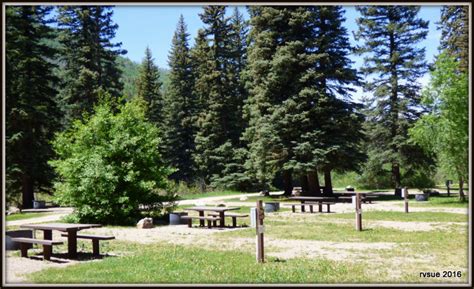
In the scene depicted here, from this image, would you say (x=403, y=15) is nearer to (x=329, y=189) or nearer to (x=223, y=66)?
(x=329, y=189)

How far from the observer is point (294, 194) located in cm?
3159

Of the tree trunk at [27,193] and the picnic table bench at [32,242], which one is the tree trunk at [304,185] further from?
the picnic table bench at [32,242]

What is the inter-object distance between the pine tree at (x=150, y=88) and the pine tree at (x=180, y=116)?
98 centimetres

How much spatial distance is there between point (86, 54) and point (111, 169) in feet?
68.2

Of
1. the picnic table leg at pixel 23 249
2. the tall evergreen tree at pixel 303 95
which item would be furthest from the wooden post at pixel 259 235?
the tall evergreen tree at pixel 303 95

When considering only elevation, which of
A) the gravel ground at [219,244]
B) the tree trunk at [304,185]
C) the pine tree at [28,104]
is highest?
the pine tree at [28,104]

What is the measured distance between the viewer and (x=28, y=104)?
28000 mm

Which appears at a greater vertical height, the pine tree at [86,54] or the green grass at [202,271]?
the pine tree at [86,54]

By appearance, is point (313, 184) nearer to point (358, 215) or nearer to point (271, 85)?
point (271, 85)

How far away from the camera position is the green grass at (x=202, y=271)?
7.79m

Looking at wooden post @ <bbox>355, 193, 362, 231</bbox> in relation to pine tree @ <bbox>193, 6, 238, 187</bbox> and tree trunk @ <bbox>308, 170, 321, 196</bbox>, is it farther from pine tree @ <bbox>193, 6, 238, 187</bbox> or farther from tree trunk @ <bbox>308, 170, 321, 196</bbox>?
pine tree @ <bbox>193, 6, 238, 187</bbox>

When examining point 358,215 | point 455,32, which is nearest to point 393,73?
point 455,32

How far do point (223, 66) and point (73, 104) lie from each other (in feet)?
44.8

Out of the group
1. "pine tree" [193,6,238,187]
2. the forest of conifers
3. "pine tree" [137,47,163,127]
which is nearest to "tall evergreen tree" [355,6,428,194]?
the forest of conifers
